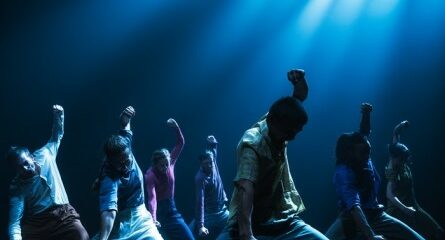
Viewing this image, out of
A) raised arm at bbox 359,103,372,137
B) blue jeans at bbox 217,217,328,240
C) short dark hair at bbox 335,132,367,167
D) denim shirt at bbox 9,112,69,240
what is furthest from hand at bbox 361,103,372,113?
denim shirt at bbox 9,112,69,240

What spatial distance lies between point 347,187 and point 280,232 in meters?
1.47

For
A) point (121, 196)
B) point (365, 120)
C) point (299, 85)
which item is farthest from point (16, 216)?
point (365, 120)

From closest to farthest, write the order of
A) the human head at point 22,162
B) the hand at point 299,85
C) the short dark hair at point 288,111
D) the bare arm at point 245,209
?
the bare arm at point 245,209, the short dark hair at point 288,111, the hand at point 299,85, the human head at point 22,162

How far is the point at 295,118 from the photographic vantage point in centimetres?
241

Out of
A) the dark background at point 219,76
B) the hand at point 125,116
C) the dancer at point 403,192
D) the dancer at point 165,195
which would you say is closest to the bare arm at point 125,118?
the hand at point 125,116

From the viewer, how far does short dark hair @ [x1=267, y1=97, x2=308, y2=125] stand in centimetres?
241

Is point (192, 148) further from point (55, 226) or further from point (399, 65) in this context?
point (55, 226)

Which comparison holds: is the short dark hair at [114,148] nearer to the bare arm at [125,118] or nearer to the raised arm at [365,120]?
the bare arm at [125,118]

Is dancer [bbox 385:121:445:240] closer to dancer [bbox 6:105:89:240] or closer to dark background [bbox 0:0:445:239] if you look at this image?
dark background [bbox 0:0:445:239]

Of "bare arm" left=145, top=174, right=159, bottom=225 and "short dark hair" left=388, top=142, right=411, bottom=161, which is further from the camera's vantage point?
"short dark hair" left=388, top=142, right=411, bottom=161

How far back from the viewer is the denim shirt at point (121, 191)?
336cm

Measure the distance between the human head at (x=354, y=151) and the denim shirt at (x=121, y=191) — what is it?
1.72 meters

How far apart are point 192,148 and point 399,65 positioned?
449 centimetres

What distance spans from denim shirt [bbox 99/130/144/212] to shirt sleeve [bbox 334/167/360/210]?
5.19ft
